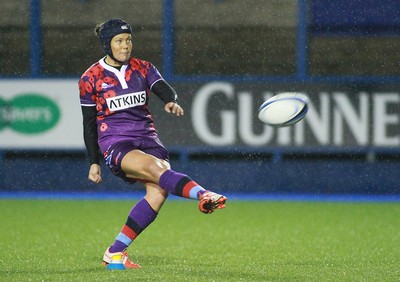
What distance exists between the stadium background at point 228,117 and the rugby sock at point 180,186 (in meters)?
7.28

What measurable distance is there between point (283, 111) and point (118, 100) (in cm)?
124

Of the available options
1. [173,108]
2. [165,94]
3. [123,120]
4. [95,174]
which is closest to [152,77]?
[165,94]

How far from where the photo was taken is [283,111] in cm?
817

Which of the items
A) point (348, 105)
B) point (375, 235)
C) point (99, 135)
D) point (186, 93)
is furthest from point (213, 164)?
point (99, 135)

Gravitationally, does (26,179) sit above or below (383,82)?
below

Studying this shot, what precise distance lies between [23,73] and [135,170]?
7746mm

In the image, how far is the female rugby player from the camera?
25.3 feet

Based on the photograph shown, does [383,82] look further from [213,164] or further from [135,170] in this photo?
[135,170]

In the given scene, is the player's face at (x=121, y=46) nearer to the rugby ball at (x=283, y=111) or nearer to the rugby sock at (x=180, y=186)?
the rugby sock at (x=180, y=186)

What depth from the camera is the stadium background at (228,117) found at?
1456 cm

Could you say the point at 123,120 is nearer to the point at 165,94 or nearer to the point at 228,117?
the point at 165,94

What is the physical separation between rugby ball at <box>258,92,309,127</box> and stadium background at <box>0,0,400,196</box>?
20.6ft

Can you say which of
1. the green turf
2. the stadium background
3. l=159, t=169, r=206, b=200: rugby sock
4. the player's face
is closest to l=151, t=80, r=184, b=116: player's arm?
the player's face

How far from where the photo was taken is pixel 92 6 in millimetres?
16312
